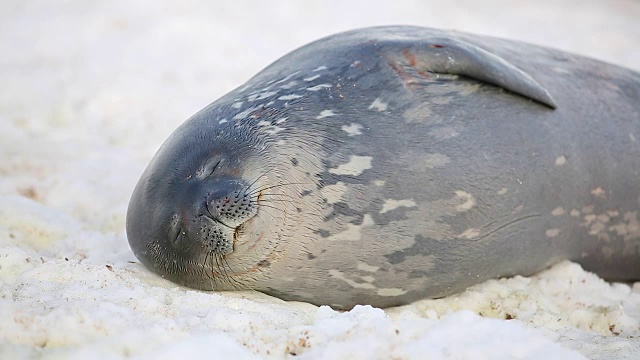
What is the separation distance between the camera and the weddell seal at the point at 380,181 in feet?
7.81

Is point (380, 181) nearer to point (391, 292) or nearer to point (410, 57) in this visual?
point (391, 292)

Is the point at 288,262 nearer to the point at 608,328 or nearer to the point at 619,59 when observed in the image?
the point at 608,328

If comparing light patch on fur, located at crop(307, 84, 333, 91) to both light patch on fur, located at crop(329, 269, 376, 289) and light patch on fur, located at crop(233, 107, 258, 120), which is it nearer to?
light patch on fur, located at crop(233, 107, 258, 120)

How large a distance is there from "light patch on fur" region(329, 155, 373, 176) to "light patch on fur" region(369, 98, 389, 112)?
0.18 m

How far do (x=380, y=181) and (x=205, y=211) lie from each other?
21.1 inches

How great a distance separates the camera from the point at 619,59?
5582 millimetres

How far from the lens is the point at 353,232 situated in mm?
2412

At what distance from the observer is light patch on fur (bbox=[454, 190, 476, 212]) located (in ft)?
8.23

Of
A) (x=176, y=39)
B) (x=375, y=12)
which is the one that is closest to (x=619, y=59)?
(x=375, y=12)

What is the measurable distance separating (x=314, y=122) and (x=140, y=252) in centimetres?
68

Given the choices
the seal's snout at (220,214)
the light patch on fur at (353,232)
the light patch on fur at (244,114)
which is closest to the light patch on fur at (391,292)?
the light patch on fur at (353,232)

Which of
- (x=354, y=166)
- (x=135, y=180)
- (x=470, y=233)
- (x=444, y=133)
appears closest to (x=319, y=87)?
(x=354, y=166)

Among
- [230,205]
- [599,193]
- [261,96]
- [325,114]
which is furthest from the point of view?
[599,193]

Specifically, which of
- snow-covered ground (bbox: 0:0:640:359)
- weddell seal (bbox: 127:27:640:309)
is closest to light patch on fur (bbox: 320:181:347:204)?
weddell seal (bbox: 127:27:640:309)
